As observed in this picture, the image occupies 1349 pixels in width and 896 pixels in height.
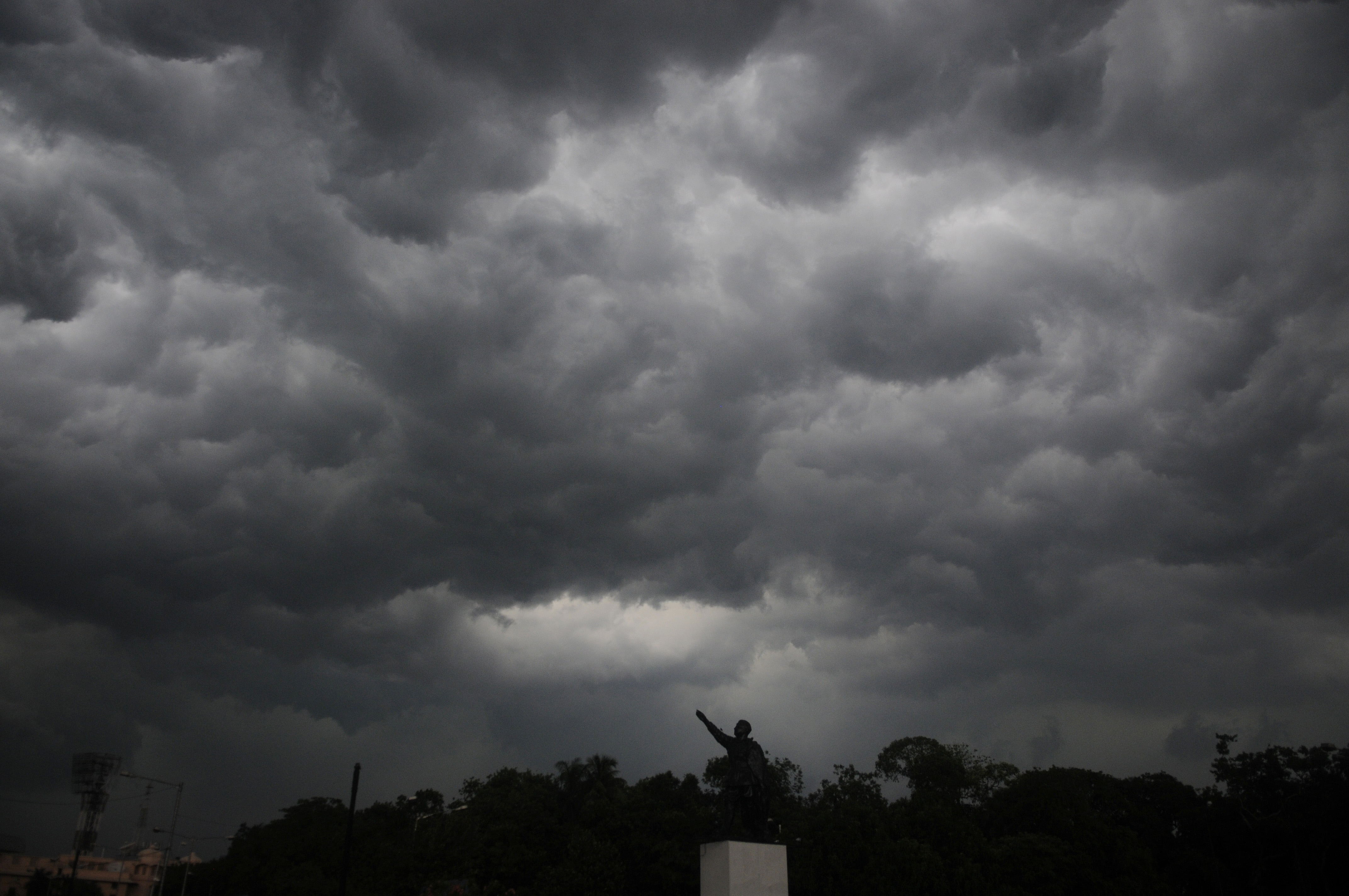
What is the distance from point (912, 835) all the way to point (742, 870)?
33051 mm

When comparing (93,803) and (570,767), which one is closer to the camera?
(570,767)

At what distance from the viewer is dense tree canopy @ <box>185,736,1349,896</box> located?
143 feet

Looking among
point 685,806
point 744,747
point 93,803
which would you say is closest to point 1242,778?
point 685,806

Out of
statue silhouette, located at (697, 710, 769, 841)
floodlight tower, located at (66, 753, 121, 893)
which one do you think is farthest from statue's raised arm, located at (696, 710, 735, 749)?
floodlight tower, located at (66, 753, 121, 893)

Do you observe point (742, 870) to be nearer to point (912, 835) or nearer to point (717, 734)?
point (717, 734)

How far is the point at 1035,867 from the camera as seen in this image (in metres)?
42.9

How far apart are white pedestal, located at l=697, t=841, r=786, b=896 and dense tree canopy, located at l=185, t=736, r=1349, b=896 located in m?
27.8

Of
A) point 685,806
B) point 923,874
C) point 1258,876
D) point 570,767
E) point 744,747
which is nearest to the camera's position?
point 744,747

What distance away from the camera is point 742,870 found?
1692 centimetres

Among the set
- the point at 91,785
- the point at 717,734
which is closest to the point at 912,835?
the point at 717,734

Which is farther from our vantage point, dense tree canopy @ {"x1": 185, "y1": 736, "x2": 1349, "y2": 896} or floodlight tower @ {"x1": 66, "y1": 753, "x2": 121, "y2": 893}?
floodlight tower @ {"x1": 66, "y1": 753, "x2": 121, "y2": 893}

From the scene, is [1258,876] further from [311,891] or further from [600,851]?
[311,891]

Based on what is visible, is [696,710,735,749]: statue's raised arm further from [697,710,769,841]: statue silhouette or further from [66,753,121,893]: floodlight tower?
[66,753,121,893]: floodlight tower

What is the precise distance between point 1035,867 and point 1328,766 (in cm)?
2172
